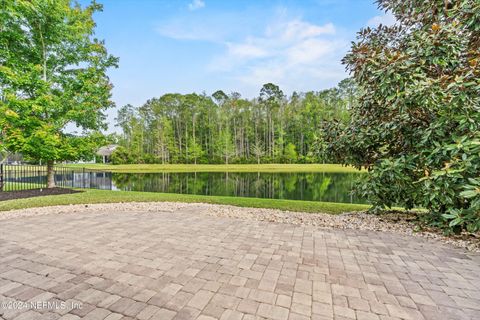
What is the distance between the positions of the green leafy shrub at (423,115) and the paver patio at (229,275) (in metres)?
0.99

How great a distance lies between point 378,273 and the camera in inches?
94.5

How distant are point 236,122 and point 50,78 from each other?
105ft

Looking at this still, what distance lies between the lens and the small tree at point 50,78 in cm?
695

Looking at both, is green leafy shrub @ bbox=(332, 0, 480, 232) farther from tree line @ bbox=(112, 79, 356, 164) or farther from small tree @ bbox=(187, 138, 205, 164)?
tree line @ bbox=(112, 79, 356, 164)

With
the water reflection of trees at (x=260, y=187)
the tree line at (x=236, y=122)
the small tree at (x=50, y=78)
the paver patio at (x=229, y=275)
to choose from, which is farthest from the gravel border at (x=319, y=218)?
the tree line at (x=236, y=122)

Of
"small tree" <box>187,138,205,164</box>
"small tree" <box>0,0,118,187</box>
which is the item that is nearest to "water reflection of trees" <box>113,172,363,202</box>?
"small tree" <box>0,0,118,187</box>

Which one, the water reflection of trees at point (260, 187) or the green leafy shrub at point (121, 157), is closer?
the water reflection of trees at point (260, 187)

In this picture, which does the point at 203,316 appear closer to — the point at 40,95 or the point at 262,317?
the point at 262,317

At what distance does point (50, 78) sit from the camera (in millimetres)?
8062

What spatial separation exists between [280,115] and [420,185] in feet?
121

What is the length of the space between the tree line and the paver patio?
101 ft

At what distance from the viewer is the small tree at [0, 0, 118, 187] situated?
274 inches

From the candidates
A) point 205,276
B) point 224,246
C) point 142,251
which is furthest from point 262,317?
point 142,251

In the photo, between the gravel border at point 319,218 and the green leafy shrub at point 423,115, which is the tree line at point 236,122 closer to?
the gravel border at point 319,218
